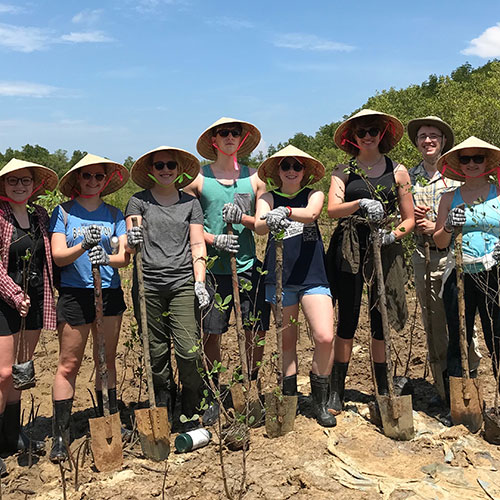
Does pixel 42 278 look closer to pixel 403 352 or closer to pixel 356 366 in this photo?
pixel 356 366

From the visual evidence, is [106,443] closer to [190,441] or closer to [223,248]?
[190,441]

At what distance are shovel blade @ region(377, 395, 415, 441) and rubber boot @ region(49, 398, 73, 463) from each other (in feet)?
7.23

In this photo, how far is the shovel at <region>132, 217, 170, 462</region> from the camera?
11.6ft

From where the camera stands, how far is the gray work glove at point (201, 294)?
3594mm

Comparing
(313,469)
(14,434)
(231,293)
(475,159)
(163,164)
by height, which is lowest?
(313,469)

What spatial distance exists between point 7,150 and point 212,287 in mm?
48319

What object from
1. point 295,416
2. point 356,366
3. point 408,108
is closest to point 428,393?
point 356,366


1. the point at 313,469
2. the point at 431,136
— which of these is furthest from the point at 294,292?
the point at 431,136

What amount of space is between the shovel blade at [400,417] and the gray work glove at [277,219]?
1410mm

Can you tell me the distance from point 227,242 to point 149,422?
4.28 feet

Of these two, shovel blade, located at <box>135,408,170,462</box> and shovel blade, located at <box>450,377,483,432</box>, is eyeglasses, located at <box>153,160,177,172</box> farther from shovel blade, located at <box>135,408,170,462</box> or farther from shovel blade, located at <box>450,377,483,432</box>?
shovel blade, located at <box>450,377,483,432</box>

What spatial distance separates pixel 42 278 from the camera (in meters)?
3.61

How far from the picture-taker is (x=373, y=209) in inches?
137

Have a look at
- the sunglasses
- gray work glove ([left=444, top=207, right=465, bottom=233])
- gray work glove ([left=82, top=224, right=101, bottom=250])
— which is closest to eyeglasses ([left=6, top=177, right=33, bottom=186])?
gray work glove ([left=82, top=224, right=101, bottom=250])
